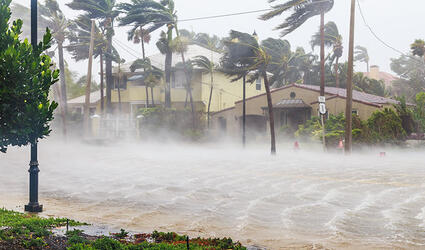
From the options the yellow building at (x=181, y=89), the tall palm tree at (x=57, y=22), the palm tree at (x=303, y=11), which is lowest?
the yellow building at (x=181, y=89)

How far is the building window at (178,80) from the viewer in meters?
47.6

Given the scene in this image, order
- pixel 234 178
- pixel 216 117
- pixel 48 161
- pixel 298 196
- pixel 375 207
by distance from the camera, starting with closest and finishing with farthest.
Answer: pixel 375 207, pixel 298 196, pixel 234 178, pixel 48 161, pixel 216 117

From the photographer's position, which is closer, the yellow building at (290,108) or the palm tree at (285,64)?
the yellow building at (290,108)

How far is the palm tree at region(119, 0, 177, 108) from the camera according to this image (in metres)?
44.2

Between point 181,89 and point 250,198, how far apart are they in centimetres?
3444

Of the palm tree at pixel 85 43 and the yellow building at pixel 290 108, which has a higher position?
the palm tree at pixel 85 43

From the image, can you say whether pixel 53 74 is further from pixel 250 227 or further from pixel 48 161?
pixel 48 161

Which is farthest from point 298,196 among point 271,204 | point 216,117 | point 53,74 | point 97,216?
point 216,117

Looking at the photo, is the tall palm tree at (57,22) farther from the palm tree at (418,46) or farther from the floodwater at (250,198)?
the palm tree at (418,46)

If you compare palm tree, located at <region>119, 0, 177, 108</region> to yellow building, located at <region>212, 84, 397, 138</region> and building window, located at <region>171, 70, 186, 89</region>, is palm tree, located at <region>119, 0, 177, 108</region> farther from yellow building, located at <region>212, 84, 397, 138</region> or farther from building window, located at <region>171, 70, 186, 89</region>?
yellow building, located at <region>212, 84, 397, 138</region>

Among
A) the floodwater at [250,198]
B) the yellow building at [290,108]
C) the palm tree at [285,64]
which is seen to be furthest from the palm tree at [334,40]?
the floodwater at [250,198]

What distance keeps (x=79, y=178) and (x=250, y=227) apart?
1078cm

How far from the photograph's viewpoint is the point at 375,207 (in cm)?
1271

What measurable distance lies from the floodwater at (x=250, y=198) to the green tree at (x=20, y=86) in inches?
120
